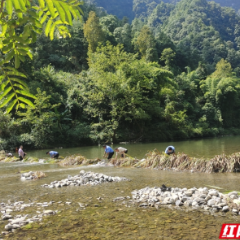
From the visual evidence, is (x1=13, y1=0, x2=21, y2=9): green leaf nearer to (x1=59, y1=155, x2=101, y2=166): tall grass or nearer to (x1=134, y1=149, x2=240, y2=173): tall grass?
(x1=134, y1=149, x2=240, y2=173): tall grass

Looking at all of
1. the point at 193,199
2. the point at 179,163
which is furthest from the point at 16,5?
the point at 179,163

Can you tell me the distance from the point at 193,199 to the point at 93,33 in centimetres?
4874

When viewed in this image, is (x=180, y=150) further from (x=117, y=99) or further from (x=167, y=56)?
(x=167, y=56)

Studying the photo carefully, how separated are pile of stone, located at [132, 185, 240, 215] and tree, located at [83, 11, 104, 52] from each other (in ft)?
151

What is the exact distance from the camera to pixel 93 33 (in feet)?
165

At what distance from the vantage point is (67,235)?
4426 millimetres

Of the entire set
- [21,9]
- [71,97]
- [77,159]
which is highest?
[71,97]

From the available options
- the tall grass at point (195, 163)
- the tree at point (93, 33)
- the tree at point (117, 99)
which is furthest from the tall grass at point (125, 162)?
the tree at point (93, 33)

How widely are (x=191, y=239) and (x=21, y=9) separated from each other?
4.03m

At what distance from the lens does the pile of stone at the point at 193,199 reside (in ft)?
18.1

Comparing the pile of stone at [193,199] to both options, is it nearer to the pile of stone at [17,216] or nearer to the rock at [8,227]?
the pile of stone at [17,216]

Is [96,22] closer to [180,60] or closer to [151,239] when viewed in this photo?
[180,60]

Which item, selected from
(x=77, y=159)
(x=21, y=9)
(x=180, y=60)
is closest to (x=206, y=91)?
(x=180, y=60)

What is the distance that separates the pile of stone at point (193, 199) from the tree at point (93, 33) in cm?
4591
